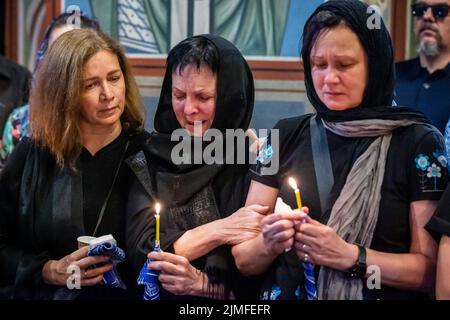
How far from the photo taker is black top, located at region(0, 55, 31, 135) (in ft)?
10.9

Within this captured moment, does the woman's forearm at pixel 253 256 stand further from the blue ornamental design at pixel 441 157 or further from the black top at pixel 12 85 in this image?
the black top at pixel 12 85

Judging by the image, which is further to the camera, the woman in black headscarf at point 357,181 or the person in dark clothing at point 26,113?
the person in dark clothing at point 26,113

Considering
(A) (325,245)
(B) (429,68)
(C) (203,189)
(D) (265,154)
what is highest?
(B) (429,68)

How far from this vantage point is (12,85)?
336cm

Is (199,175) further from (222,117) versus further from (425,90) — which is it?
(425,90)

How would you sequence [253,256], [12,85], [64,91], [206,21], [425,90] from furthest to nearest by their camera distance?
1. [12,85]
2. [206,21]
3. [425,90]
4. [64,91]
5. [253,256]

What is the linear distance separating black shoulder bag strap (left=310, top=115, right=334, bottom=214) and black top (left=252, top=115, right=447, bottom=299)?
0.4 inches

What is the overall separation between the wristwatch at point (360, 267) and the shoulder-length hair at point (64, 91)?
92 centimetres

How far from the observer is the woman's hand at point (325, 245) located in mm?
1901

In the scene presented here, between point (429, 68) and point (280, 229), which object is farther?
point (429, 68)

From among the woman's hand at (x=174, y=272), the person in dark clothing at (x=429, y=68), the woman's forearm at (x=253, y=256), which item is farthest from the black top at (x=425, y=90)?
the woman's hand at (x=174, y=272)

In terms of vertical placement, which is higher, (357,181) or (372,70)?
(372,70)

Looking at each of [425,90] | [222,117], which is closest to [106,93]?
[222,117]

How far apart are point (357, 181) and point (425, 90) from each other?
982 mm
